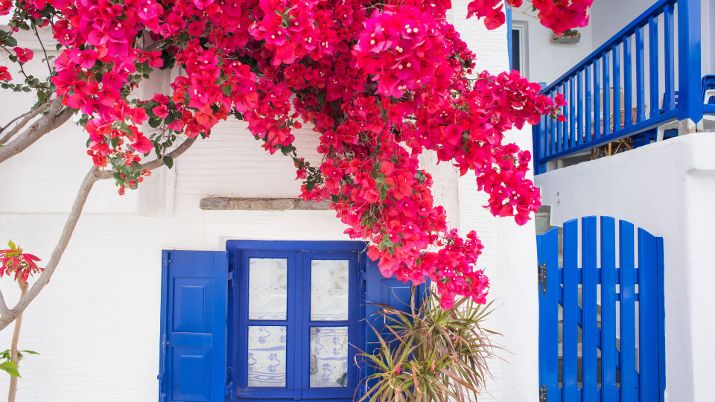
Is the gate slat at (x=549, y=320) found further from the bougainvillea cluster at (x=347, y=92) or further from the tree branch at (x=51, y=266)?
the tree branch at (x=51, y=266)

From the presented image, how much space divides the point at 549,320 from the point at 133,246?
8.63 ft

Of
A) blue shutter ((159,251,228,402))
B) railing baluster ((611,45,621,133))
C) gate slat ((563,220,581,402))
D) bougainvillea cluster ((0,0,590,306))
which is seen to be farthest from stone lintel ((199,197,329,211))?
railing baluster ((611,45,621,133))

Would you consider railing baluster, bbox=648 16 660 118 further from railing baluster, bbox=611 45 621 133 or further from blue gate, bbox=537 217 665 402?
blue gate, bbox=537 217 665 402

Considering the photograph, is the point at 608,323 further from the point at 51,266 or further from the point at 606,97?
the point at 51,266

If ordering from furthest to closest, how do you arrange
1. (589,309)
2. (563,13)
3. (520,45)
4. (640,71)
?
(520,45) < (640,71) < (589,309) < (563,13)

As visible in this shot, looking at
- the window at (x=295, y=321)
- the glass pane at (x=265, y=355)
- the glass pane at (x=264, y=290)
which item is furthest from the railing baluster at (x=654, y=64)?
the glass pane at (x=265, y=355)

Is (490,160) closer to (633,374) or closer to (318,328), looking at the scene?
(318,328)

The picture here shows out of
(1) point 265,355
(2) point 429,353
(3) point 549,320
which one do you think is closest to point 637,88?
(3) point 549,320

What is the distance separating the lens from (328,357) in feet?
9.84

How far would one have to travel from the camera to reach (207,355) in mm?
2559

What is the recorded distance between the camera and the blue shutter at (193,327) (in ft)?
8.38

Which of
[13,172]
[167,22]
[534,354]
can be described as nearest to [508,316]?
[534,354]

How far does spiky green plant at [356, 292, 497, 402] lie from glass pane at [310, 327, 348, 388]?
0.45m

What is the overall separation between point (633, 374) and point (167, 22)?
321 cm
